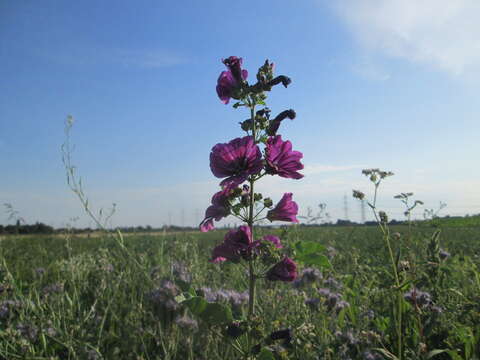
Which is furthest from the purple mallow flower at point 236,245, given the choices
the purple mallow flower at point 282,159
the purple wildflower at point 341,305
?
the purple wildflower at point 341,305

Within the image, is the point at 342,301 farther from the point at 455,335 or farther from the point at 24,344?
the point at 24,344

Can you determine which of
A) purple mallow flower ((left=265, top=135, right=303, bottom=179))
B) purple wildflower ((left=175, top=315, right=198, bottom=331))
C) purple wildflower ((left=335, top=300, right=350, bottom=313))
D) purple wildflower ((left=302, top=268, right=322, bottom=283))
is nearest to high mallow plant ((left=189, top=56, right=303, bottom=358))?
purple mallow flower ((left=265, top=135, right=303, bottom=179))

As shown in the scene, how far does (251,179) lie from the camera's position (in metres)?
1.46

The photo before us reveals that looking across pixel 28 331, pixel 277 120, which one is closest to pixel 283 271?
pixel 277 120

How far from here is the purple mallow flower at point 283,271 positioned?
4.45ft

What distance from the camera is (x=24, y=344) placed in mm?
2051

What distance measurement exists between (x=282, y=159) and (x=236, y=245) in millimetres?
422

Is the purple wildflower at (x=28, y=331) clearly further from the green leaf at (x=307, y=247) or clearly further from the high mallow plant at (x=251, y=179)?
the green leaf at (x=307, y=247)

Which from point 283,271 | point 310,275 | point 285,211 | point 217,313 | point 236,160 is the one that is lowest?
point 310,275

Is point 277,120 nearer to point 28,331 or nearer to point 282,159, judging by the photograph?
point 282,159

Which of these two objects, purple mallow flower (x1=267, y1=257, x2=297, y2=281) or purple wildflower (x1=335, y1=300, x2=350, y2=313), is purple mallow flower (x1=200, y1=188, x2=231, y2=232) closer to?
purple mallow flower (x1=267, y1=257, x2=297, y2=281)

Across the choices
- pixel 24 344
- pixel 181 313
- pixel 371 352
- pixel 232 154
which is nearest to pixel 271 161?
pixel 232 154

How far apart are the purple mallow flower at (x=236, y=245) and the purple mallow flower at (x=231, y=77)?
0.64 metres

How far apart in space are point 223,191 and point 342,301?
1875 millimetres
